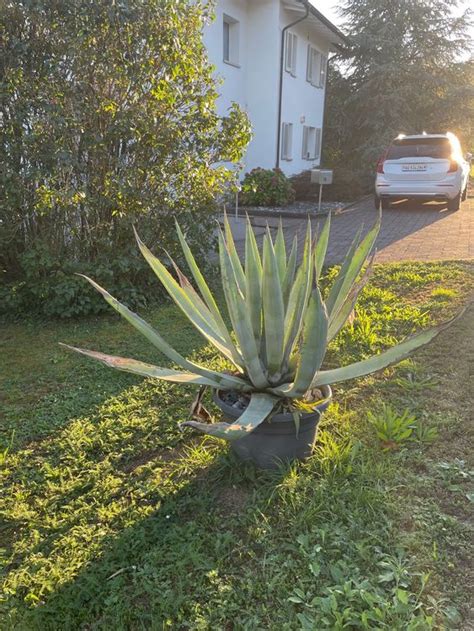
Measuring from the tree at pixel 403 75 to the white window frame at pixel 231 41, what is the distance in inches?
281

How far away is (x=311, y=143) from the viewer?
21125mm

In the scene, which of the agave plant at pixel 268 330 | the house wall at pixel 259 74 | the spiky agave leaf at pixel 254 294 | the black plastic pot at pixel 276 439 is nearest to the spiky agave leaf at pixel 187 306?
the agave plant at pixel 268 330

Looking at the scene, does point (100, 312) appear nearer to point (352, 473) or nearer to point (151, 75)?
point (151, 75)

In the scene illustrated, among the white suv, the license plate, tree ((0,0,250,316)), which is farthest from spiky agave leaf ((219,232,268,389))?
the license plate

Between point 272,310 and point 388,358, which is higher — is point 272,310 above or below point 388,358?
above

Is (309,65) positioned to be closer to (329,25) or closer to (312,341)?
(329,25)

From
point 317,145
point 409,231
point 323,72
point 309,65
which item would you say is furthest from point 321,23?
point 409,231

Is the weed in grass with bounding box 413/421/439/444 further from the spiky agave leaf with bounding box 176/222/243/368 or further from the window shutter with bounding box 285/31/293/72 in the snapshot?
the window shutter with bounding box 285/31/293/72

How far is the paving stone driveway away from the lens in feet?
26.9

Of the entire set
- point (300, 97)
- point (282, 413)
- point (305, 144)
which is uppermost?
point (300, 97)

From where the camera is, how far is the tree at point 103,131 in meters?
4.29

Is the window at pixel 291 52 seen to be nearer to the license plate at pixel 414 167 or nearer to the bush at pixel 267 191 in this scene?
the bush at pixel 267 191

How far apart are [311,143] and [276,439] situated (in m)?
20.2

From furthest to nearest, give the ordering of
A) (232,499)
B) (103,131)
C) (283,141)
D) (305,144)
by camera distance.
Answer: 1. (305,144)
2. (283,141)
3. (103,131)
4. (232,499)
